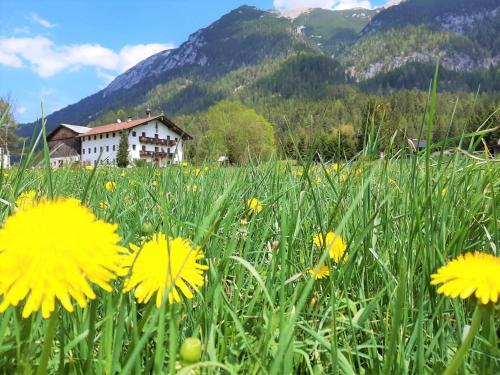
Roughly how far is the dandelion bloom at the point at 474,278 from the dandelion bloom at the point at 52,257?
0.33m

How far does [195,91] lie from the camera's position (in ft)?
545

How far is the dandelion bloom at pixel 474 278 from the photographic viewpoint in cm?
42

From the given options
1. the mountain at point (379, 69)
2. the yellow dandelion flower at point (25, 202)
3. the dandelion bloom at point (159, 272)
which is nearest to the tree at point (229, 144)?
the yellow dandelion flower at point (25, 202)

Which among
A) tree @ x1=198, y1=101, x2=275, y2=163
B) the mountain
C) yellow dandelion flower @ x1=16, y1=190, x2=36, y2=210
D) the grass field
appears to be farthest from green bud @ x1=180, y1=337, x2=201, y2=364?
the mountain

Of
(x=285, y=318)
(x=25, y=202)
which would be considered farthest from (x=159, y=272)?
(x=25, y=202)

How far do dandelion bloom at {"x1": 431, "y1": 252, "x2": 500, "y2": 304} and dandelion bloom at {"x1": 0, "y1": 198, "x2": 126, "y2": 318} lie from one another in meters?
0.33

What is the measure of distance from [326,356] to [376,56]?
6725 inches

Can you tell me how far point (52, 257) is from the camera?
34cm

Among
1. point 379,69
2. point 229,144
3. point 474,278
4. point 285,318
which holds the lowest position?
point 285,318

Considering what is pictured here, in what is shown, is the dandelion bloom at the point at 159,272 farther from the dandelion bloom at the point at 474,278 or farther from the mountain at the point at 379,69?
the mountain at the point at 379,69

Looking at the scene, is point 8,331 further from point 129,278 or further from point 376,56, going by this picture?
point 376,56

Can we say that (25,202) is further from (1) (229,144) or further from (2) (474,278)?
(1) (229,144)

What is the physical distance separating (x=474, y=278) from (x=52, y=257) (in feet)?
1.33

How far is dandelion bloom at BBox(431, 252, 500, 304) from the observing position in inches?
16.7
